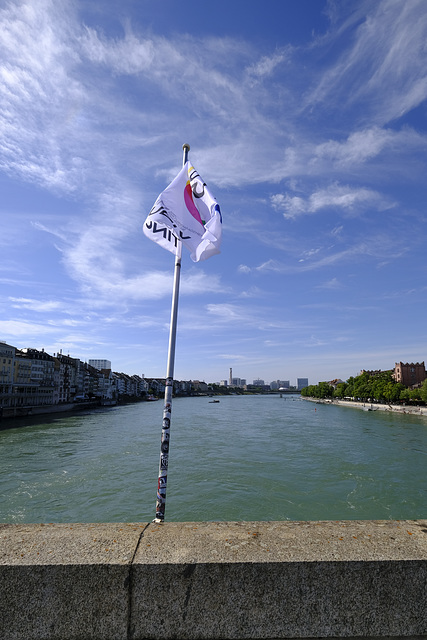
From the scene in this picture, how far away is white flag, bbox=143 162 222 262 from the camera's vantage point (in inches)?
279

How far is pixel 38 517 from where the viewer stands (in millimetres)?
16250

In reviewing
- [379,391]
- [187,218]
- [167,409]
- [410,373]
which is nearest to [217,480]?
[167,409]

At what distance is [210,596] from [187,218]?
616 centimetres

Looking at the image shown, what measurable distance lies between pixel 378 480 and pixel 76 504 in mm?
17574

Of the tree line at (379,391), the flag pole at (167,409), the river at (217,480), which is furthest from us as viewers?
the tree line at (379,391)

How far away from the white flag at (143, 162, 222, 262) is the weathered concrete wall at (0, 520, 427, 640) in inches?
207

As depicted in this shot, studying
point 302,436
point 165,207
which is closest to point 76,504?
point 165,207

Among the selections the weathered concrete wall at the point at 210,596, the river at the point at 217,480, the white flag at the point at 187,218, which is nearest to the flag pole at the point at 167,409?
the white flag at the point at 187,218

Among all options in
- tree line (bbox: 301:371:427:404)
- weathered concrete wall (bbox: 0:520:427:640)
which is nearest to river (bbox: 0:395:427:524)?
weathered concrete wall (bbox: 0:520:427:640)

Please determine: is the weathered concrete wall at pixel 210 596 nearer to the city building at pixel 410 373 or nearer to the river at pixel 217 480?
the river at pixel 217 480

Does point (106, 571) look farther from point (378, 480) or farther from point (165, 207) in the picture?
point (378, 480)

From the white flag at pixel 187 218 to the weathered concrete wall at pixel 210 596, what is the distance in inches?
207

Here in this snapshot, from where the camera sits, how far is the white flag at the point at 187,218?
23.2 ft

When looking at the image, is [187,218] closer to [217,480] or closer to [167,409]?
[167,409]
